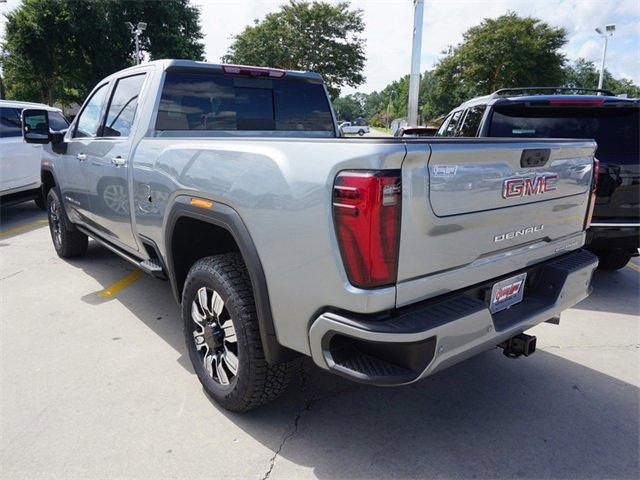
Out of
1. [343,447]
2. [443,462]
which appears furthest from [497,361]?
[343,447]

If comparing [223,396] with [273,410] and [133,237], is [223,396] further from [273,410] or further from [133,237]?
[133,237]

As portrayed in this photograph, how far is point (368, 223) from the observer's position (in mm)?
1834

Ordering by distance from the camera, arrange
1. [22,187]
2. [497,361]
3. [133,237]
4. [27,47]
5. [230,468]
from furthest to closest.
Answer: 1. [27,47]
2. [22,187]
3. [133,237]
4. [497,361]
5. [230,468]

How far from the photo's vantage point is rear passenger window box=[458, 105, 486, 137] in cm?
529

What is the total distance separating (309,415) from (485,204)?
5.06 feet

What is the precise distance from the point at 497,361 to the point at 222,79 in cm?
299

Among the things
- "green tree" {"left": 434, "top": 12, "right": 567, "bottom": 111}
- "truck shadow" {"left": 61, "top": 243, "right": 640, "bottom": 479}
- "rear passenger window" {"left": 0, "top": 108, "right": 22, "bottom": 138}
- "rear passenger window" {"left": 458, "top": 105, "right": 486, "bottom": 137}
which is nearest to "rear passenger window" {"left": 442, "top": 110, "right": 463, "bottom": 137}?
"rear passenger window" {"left": 458, "top": 105, "right": 486, "bottom": 137}

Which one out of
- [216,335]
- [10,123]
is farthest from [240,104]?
[10,123]

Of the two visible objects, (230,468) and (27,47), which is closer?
(230,468)

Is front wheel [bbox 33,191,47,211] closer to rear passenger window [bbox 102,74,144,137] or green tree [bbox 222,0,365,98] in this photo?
rear passenger window [bbox 102,74,144,137]

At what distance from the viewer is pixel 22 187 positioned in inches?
331

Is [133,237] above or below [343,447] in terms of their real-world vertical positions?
above

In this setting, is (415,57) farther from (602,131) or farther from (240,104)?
(240,104)

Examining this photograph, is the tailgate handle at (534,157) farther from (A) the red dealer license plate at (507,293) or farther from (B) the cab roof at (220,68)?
(B) the cab roof at (220,68)
